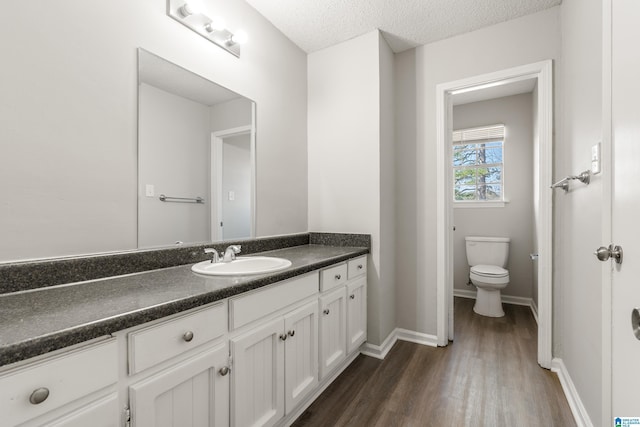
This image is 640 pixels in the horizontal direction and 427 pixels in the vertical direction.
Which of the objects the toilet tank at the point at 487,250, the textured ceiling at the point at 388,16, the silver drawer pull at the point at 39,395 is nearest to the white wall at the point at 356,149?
the textured ceiling at the point at 388,16

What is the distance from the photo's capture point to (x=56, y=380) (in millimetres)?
664

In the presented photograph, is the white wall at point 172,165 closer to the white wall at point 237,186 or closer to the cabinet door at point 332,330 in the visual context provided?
the white wall at point 237,186

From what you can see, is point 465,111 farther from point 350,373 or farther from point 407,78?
point 350,373

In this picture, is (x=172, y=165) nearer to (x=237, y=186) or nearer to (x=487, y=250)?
(x=237, y=186)

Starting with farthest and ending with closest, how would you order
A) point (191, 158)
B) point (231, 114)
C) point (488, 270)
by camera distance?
1. point (488, 270)
2. point (231, 114)
3. point (191, 158)

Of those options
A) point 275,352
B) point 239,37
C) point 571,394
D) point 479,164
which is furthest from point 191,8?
point 479,164

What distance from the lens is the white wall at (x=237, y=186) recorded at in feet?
5.94

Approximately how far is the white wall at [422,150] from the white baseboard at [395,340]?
47 millimetres

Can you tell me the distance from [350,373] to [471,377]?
0.78 meters

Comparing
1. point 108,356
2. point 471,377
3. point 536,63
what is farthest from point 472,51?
point 108,356

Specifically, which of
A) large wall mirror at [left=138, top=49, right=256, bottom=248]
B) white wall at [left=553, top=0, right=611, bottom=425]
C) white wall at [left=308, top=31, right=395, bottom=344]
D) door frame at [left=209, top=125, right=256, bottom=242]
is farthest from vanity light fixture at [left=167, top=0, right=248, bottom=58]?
white wall at [left=553, top=0, right=611, bottom=425]

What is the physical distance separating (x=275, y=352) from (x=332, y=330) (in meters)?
0.55

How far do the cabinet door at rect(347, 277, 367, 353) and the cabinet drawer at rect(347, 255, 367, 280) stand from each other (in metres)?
0.05

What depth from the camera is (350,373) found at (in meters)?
1.98
